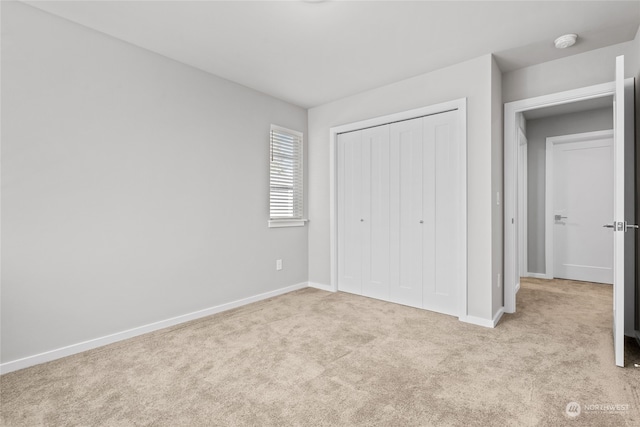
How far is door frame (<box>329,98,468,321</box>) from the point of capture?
3.05m

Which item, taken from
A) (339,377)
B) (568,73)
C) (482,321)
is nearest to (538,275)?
(482,321)

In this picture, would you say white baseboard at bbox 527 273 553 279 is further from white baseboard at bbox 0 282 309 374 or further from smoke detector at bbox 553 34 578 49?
white baseboard at bbox 0 282 309 374

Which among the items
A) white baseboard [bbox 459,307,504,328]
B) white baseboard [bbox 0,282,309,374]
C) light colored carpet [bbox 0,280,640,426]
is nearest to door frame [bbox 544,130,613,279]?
light colored carpet [bbox 0,280,640,426]

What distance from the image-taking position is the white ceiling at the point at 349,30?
2.23m

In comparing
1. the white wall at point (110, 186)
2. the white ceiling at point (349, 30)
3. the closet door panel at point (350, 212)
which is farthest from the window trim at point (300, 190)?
the white ceiling at point (349, 30)

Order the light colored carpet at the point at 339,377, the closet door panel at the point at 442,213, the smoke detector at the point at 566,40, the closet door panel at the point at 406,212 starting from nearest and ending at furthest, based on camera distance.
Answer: the light colored carpet at the point at 339,377 → the smoke detector at the point at 566,40 → the closet door panel at the point at 442,213 → the closet door panel at the point at 406,212

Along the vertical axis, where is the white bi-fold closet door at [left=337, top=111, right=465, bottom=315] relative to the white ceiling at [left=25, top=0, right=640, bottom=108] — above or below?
below

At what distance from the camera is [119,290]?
264 cm

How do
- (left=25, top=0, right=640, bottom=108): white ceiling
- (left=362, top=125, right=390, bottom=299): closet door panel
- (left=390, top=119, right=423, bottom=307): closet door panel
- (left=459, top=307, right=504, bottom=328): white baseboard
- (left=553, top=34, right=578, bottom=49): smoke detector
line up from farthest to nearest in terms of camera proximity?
(left=362, top=125, right=390, bottom=299): closet door panel < (left=390, top=119, right=423, bottom=307): closet door panel < (left=459, top=307, right=504, bottom=328): white baseboard < (left=553, top=34, right=578, bottom=49): smoke detector < (left=25, top=0, right=640, bottom=108): white ceiling

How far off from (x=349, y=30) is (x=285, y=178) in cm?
205

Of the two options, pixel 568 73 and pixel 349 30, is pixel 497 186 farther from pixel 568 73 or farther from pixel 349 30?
pixel 349 30

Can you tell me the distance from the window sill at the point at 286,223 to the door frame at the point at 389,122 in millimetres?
425

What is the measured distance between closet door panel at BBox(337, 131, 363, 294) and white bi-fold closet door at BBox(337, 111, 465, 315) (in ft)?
0.04

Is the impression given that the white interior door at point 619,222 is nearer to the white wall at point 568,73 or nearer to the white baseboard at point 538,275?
the white wall at point 568,73
